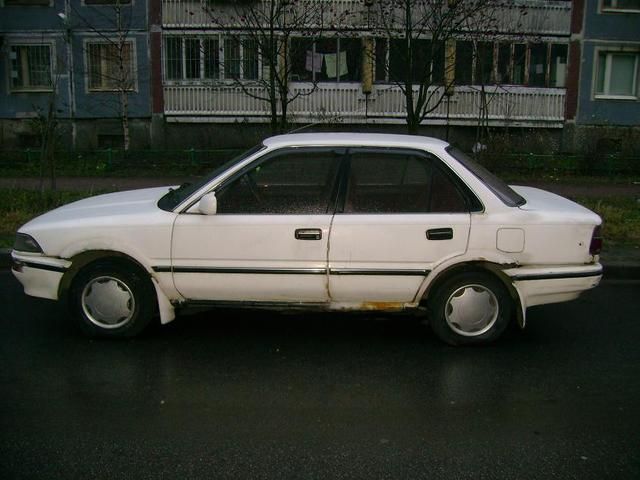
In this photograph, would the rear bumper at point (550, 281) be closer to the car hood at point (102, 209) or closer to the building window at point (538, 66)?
the car hood at point (102, 209)

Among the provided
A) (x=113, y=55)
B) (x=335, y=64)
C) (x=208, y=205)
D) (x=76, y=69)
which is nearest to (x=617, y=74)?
(x=335, y=64)

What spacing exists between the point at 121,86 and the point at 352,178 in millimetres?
17355

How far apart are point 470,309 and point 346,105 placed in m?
17.1

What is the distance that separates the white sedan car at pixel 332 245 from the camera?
17.0 ft

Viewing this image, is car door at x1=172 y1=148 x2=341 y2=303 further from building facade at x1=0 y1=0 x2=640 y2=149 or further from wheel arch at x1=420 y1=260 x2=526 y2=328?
building facade at x1=0 y1=0 x2=640 y2=149

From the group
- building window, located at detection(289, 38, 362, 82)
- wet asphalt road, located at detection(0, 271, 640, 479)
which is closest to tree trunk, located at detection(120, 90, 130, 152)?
building window, located at detection(289, 38, 362, 82)

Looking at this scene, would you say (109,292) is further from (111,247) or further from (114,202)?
(114,202)

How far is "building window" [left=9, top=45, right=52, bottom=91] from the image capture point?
2189cm

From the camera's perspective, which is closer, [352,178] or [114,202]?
A: [352,178]

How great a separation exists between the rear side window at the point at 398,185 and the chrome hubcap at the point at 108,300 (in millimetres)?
1753

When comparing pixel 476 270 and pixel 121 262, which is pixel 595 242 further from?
pixel 121 262

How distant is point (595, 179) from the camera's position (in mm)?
16266

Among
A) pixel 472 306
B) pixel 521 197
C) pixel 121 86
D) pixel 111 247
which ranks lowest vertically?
pixel 472 306

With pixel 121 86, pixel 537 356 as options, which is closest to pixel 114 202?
pixel 537 356
